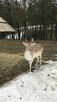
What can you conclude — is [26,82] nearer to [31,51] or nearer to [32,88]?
[32,88]

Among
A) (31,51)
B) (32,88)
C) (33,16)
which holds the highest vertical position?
(31,51)

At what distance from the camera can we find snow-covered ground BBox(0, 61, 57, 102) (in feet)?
27.0

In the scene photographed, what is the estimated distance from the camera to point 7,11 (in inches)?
1316

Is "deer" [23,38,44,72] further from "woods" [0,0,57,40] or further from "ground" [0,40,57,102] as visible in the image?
"woods" [0,0,57,40]

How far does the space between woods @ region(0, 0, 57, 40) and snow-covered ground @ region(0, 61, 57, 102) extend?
21.4 metres

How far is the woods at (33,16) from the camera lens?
103 ft

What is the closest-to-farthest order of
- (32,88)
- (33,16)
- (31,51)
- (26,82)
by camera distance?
(32,88) < (26,82) < (31,51) < (33,16)

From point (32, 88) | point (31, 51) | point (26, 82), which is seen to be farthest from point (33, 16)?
point (32, 88)

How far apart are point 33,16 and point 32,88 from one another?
23.2 metres

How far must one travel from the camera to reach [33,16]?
31531mm

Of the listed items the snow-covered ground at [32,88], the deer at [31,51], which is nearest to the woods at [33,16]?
the deer at [31,51]

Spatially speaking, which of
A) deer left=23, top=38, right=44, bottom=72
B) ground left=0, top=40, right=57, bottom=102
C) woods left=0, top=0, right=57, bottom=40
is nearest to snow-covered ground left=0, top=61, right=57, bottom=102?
ground left=0, top=40, right=57, bottom=102

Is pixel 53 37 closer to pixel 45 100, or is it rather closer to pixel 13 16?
Result: pixel 13 16

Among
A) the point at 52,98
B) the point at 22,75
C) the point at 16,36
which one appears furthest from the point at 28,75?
the point at 16,36
